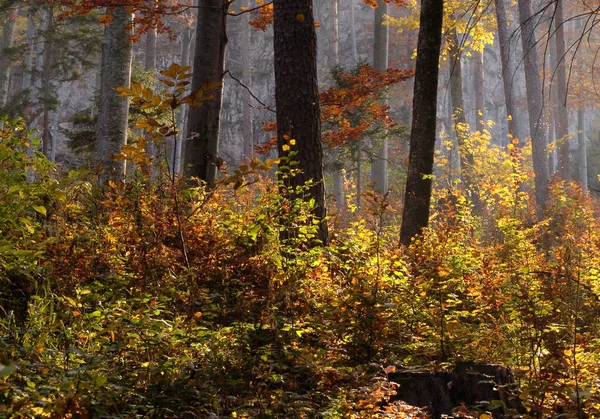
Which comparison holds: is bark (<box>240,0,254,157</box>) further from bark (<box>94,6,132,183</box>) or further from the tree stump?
the tree stump

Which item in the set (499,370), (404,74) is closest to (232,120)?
(404,74)

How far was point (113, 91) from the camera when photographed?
10867 millimetres

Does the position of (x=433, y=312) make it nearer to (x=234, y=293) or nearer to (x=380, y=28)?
(x=234, y=293)

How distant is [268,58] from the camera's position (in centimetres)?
3916

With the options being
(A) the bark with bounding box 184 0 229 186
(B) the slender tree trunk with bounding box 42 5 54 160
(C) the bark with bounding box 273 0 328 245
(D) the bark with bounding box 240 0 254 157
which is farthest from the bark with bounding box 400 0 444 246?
(D) the bark with bounding box 240 0 254 157

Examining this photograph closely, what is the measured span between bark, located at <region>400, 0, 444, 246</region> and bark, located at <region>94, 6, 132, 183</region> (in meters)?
5.53

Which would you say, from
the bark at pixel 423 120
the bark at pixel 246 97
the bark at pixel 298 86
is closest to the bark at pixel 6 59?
the bark at pixel 246 97

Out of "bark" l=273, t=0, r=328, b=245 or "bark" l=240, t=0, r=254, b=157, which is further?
"bark" l=240, t=0, r=254, b=157

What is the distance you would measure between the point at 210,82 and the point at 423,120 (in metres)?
3.43

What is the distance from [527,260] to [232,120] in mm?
32105

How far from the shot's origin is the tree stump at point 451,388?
13.7 ft

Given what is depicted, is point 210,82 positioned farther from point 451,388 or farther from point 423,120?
point 451,388

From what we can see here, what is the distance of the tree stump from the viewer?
4.18 meters

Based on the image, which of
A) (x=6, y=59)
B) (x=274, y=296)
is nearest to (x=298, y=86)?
(x=274, y=296)
